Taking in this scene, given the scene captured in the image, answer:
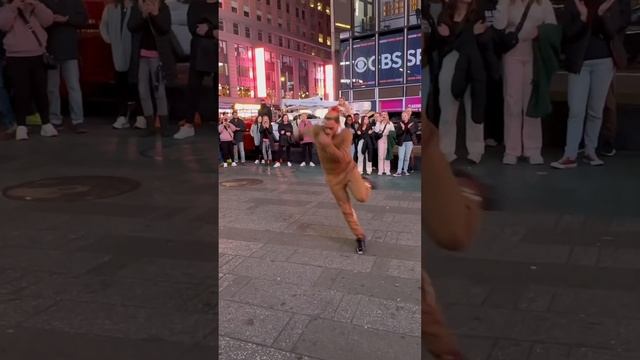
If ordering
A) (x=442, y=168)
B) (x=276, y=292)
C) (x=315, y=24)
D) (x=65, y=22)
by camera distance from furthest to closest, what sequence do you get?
(x=276, y=292)
(x=315, y=24)
(x=65, y=22)
(x=442, y=168)

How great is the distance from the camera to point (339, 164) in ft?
7.41

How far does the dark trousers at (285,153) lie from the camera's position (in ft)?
8.70

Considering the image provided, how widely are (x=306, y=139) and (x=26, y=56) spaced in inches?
52.8

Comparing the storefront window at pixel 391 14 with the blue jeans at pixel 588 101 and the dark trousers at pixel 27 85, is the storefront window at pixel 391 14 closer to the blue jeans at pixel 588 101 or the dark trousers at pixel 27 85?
the blue jeans at pixel 588 101

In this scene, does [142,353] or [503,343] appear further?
[142,353]

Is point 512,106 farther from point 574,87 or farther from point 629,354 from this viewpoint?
point 629,354

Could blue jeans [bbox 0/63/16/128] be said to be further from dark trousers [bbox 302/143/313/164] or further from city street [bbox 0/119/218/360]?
dark trousers [bbox 302/143/313/164]

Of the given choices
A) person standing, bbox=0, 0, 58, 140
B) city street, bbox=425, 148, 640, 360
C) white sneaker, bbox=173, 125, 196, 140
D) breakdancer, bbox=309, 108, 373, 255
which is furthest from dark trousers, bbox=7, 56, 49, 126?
city street, bbox=425, 148, 640, 360

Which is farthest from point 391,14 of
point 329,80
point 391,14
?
point 329,80

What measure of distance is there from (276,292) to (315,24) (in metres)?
1.31

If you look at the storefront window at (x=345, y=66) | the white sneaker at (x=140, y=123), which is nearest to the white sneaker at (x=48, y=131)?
the white sneaker at (x=140, y=123)

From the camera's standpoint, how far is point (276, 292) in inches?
94.1

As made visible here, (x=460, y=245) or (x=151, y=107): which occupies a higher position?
(x=151, y=107)

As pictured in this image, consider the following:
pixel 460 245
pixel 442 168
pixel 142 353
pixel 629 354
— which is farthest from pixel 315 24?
pixel 629 354
